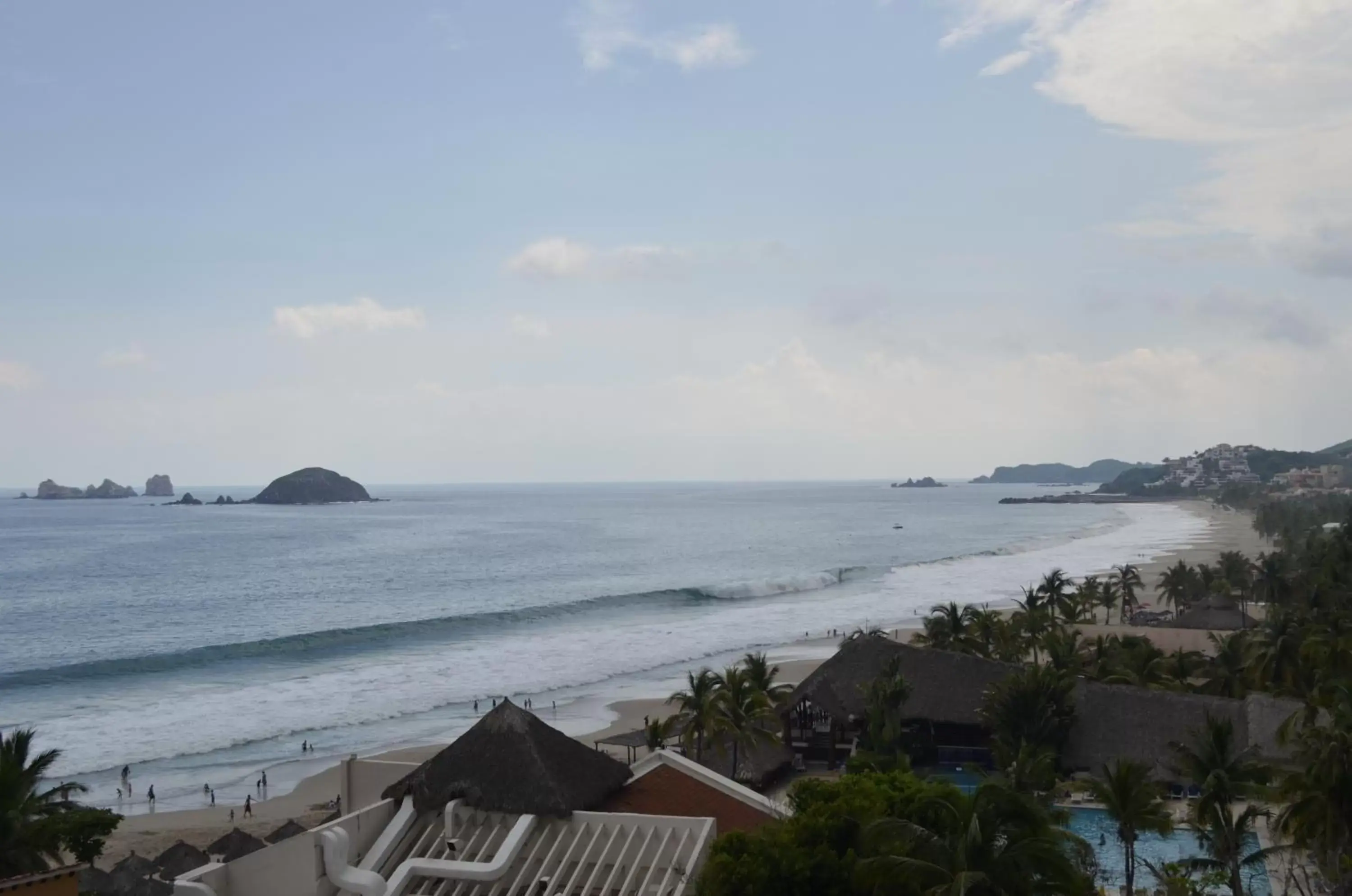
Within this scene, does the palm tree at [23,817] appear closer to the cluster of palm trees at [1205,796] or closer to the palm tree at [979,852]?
the palm tree at [979,852]

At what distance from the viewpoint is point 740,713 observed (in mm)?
26859

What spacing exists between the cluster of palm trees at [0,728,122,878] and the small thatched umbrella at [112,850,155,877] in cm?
133

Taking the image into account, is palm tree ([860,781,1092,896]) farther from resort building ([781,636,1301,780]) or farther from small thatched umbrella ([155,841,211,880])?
small thatched umbrella ([155,841,211,880])

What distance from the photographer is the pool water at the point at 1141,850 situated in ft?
69.4

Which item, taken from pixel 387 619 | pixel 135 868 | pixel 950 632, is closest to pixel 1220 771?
pixel 135 868

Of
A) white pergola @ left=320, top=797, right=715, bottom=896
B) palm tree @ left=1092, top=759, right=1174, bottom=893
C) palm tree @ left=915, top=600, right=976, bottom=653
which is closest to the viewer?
white pergola @ left=320, top=797, right=715, bottom=896

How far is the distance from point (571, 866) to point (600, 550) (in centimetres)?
10024

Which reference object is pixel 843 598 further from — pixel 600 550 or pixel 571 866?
pixel 571 866

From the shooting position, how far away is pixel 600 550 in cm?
11431

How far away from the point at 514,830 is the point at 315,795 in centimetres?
1948

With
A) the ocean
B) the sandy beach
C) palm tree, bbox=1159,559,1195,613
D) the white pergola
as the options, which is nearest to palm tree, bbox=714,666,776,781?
the sandy beach

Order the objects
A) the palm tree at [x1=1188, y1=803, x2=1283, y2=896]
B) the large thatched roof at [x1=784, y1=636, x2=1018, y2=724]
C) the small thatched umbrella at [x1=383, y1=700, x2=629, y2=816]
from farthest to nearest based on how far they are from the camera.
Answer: the large thatched roof at [x1=784, y1=636, x2=1018, y2=724]
the palm tree at [x1=1188, y1=803, x2=1283, y2=896]
the small thatched umbrella at [x1=383, y1=700, x2=629, y2=816]

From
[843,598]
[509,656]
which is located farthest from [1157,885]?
[843,598]

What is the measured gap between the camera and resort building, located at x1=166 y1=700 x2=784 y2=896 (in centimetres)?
1386
